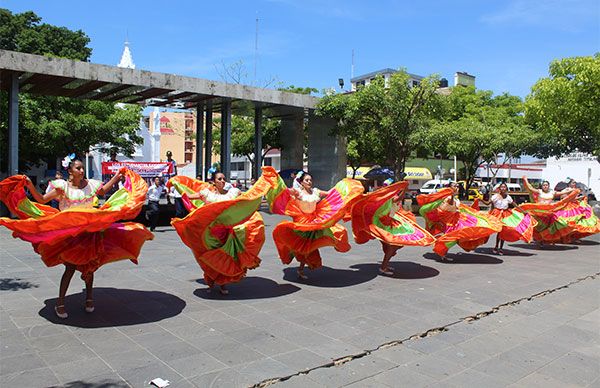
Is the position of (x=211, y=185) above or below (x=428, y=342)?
above

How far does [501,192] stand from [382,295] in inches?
216

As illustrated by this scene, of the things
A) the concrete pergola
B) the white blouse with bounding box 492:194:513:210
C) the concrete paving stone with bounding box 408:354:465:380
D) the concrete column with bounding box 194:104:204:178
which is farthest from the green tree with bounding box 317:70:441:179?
the concrete paving stone with bounding box 408:354:465:380

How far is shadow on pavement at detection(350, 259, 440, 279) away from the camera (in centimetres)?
820

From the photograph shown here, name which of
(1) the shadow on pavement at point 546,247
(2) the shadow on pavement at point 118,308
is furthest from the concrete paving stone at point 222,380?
(1) the shadow on pavement at point 546,247

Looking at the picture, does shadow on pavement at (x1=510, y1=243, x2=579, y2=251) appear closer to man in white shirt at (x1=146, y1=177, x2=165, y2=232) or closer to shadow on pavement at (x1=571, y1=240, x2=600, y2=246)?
shadow on pavement at (x1=571, y1=240, x2=600, y2=246)

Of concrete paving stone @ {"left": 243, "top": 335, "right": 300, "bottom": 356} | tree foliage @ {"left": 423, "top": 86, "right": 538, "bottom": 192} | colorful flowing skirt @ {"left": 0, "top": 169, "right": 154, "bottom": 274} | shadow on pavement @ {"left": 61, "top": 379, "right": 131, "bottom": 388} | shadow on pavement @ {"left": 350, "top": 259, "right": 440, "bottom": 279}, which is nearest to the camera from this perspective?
shadow on pavement @ {"left": 61, "top": 379, "right": 131, "bottom": 388}

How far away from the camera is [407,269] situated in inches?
345

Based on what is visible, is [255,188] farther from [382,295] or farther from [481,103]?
[481,103]

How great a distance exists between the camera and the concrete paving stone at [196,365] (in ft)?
13.2

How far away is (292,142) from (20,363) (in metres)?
20.4

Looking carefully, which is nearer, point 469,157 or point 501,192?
point 501,192

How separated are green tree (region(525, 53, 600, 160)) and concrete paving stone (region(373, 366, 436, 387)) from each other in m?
17.2

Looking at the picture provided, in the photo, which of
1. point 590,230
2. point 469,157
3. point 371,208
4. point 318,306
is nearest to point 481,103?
point 469,157

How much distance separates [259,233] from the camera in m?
6.54
